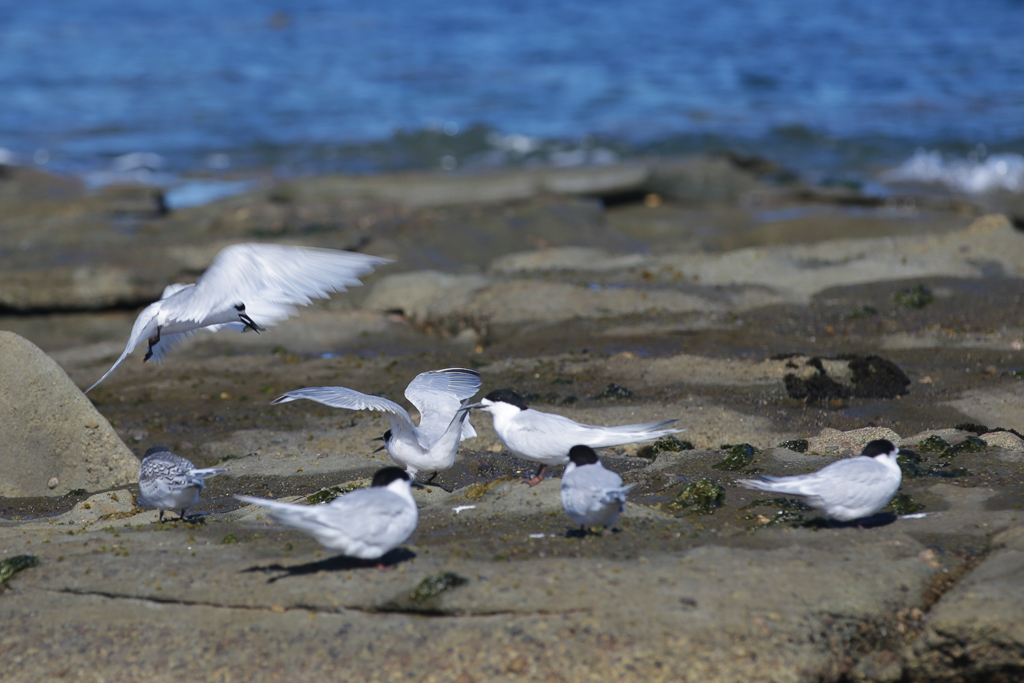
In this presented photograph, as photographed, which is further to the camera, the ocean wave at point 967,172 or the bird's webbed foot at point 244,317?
the ocean wave at point 967,172

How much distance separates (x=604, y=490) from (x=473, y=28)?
136 ft

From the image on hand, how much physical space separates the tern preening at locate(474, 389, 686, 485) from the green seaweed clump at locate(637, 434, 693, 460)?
1375 millimetres

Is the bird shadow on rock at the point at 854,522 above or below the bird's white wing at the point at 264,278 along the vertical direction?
below

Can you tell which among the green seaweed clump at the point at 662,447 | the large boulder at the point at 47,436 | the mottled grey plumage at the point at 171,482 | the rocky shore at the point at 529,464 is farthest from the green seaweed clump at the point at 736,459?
the large boulder at the point at 47,436

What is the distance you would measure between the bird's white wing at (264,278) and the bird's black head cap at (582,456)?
6.90 ft

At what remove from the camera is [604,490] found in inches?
192

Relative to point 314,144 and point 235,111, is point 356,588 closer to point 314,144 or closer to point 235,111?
point 314,144

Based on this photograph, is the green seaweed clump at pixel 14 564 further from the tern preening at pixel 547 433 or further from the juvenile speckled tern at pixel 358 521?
the tern preening at pixel 547 433

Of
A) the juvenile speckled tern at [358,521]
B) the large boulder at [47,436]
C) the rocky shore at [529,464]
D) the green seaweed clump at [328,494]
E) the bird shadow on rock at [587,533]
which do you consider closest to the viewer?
the rocky shore at [529,464]

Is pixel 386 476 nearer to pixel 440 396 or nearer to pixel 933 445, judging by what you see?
pixel 440 396

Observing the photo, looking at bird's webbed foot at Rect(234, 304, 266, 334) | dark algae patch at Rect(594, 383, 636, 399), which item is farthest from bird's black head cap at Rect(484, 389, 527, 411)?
dark algae patch at Rect(594, 383, 636, 399)

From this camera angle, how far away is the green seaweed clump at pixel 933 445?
21.9 feet

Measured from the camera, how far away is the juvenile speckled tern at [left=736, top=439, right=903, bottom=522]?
505 cm

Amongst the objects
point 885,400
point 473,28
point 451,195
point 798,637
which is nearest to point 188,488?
point 798,637
